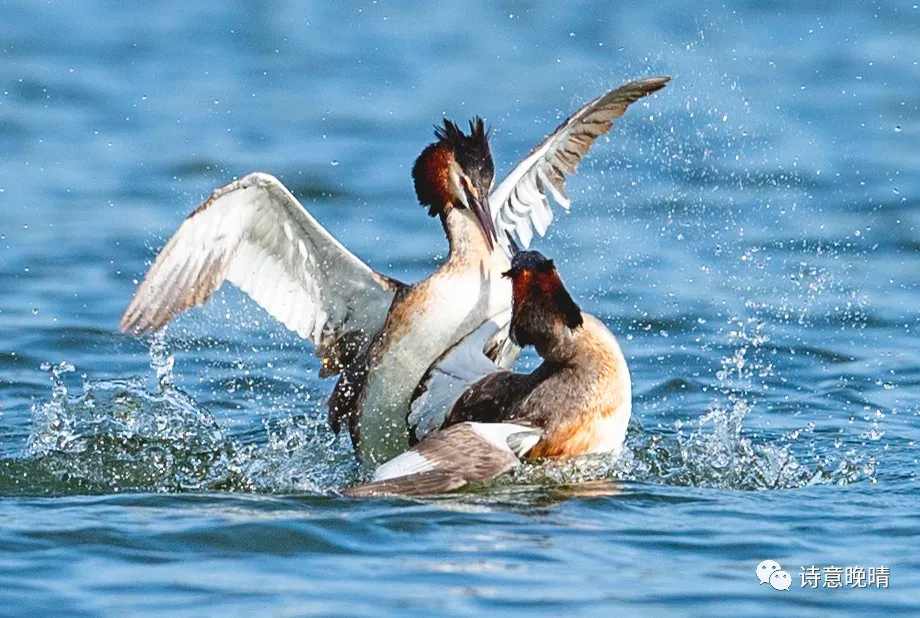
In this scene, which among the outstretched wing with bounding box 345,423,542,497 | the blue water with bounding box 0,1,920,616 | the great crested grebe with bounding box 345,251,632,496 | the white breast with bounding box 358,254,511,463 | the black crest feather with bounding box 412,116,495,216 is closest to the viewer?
the blue water with bounding box 0,1,920,616

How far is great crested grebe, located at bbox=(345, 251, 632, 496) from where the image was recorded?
7344 millimetres

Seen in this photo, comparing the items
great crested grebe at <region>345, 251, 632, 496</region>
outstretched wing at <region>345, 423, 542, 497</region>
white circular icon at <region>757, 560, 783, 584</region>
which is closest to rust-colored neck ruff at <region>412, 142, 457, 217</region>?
great crested grebe at <region>345, 251, 632, 496</region>

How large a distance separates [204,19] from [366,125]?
10.5 ft

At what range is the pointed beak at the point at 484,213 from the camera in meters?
8.56

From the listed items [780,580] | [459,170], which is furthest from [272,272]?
[780,580]

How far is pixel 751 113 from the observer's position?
1519 centimetres

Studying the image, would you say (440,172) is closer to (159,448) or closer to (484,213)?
(484,213)

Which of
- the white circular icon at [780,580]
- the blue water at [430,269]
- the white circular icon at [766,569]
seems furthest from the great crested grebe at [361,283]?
the white circular icon at [780,580]

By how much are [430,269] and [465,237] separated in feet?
12.1

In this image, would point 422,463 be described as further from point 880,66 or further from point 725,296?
point 880,66

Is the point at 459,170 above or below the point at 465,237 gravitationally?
above

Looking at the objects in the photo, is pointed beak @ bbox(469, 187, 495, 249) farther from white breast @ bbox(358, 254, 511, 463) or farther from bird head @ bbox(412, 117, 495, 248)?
white breast @ bbox(358, 254, 511, 463)


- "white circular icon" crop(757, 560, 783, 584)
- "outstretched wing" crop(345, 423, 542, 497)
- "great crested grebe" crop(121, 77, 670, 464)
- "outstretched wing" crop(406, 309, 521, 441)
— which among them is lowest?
"white circular icon" crop(757, 560, 783, 584)

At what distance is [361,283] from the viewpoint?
880cm
